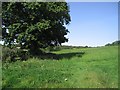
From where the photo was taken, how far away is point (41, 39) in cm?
3281

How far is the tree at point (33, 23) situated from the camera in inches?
1194

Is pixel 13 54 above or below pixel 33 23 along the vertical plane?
below

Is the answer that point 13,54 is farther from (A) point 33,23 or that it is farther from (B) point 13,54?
(A) point 33,23

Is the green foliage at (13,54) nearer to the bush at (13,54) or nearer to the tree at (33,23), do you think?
the bush at (13,54)

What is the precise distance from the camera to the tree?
30328 millimetres

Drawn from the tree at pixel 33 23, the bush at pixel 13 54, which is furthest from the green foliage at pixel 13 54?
the tree at pixel 33 23

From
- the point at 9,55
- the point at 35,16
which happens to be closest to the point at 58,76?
the point at 9,55

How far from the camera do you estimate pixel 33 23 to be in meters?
31.4

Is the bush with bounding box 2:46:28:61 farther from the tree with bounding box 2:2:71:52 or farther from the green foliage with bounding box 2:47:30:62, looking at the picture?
the tree with bounding box 2:2:71:52

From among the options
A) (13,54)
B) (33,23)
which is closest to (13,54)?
(13,54)

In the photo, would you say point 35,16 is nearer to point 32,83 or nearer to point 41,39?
point 41,39

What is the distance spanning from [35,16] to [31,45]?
372cm

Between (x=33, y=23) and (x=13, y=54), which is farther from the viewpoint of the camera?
(x=33, y=23)

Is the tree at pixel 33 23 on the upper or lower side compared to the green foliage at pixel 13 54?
upper
